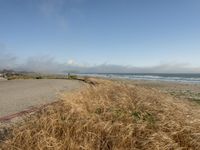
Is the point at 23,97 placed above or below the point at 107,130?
below

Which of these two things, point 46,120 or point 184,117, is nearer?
point 46,120

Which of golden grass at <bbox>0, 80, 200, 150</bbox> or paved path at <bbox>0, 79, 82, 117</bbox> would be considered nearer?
golden grass at <bbox>0, 80, 200, 150</bbox>

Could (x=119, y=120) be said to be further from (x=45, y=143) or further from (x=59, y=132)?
(x=45, y=143)

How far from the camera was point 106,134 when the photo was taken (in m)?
4.78

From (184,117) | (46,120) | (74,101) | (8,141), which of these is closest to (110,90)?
(74,101)

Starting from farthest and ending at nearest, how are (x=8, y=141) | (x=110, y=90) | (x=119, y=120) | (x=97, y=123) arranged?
(x=110, y=90)
(x=119, y=120)
(x=97, y=123)
(x=8, y=141)

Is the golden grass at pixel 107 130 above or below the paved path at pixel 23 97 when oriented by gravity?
above

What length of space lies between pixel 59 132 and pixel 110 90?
3.90 metres

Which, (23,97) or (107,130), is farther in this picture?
(23,97)

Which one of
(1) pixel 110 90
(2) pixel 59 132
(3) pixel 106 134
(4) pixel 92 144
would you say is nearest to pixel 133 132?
(3) pixel 106 134

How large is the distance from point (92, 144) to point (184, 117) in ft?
7.10

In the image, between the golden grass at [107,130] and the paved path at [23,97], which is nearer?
the golden grass at [107,130]

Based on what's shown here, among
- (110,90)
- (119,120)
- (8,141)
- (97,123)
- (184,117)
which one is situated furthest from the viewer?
(110,90)

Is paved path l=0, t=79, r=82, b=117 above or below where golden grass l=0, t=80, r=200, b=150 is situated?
below
